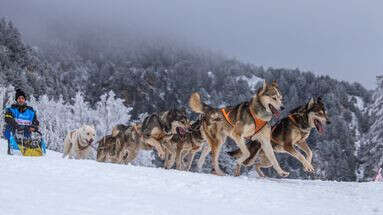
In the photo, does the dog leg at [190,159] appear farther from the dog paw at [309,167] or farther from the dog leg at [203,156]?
the dog paw at [309,167]

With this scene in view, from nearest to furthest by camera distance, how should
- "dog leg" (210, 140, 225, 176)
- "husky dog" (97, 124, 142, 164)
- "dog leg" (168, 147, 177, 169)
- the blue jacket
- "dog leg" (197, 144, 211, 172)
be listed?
"dog leg" (210, 140, 225, 176), the blue jacket, "dog leg" (197, 144, 211, 172), "dog leg" (168, 147, 177, 169), "husky dog" (97, 124, 142, 164)

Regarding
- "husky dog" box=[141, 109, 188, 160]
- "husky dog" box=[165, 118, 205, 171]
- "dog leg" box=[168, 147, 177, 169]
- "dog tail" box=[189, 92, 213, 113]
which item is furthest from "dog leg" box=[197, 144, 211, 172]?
"dog tail" box=[189, 92, 213, 113]

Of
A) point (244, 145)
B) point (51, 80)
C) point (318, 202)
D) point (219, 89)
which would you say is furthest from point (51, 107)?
point (219, 89)

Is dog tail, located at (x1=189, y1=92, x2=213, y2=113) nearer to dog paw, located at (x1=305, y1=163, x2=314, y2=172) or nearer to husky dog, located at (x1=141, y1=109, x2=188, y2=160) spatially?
husky dog, located at (x1=141, y1=109, x2=188, y2=160)

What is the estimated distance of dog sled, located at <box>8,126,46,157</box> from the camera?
12.3 metres

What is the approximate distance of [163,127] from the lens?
13469mm

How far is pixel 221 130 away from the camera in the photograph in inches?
435

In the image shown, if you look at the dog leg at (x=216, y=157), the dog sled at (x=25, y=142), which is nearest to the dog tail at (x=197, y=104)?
the dog leg at (x=216, y=157)

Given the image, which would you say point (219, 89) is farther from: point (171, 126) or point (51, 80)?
point (171, 126)

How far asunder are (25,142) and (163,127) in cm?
313

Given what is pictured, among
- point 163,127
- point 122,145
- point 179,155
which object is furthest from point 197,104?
point 122,145

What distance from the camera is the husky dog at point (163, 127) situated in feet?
43.5

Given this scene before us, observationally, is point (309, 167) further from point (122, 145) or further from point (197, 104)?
point (122, 145)

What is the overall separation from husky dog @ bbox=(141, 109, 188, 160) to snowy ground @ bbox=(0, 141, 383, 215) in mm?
4121
